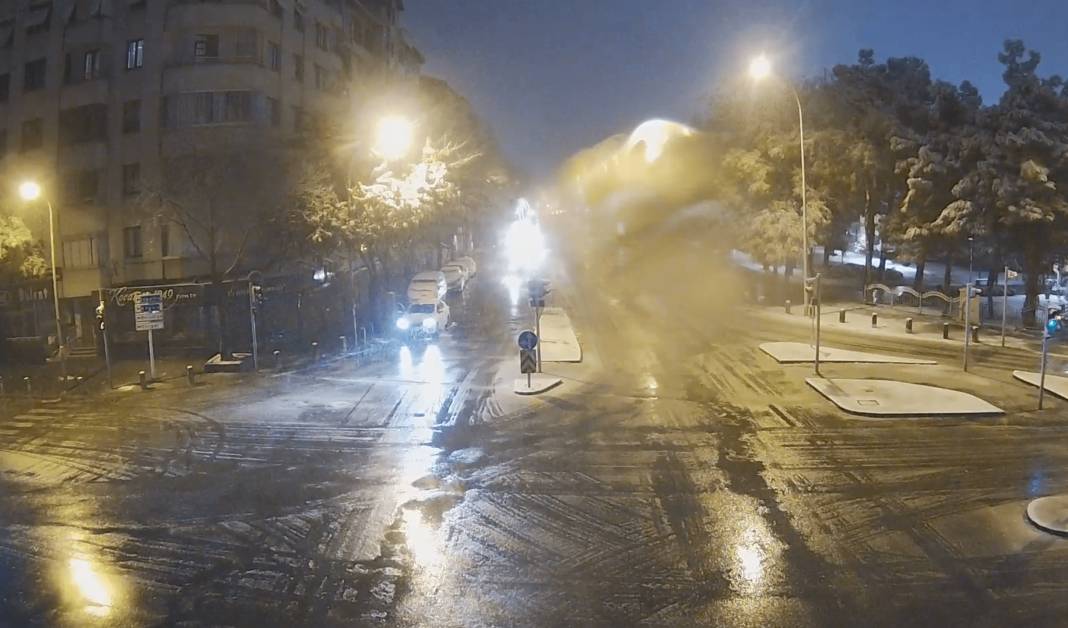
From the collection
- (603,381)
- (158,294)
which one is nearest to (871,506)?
(603,381)

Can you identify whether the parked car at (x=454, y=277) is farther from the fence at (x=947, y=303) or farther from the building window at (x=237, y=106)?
the fence at (x=947, y=303)

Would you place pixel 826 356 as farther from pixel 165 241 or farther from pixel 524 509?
pixel 165 241

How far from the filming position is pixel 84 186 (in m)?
35.6

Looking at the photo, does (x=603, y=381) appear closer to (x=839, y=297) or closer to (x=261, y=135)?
(x=261, y=135)

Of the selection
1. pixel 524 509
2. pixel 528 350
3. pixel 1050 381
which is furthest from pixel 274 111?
pixel 1050 381

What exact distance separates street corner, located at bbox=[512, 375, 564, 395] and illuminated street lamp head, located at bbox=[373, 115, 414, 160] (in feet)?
42.1

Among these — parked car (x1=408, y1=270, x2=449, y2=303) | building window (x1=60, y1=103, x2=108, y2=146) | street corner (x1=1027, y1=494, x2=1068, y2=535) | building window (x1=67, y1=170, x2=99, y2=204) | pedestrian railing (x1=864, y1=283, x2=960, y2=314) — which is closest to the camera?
street corner (x1=1027, y1=494, x2=1068, y2=535)

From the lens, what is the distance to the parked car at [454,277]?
4856 cm

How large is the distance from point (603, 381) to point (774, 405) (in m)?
5.07

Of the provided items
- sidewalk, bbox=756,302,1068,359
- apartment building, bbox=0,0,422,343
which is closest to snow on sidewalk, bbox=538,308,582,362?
sidewalk, bbox=756,302,1068,359

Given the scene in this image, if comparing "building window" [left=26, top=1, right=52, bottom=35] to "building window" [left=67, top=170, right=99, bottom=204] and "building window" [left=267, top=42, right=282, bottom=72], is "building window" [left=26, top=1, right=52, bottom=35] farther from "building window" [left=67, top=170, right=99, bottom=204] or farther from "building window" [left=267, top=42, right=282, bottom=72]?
"building window" [left=267, top=42, right=282, bottom=72]

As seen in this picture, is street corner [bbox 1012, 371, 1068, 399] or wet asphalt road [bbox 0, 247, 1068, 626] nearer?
wet asphalt road [bbox 0, 247, 1068, 626]

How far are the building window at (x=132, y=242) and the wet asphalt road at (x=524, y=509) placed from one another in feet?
48.9

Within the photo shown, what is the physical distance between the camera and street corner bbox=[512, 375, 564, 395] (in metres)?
20.8
